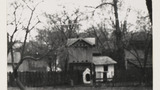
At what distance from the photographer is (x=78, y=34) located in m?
2.79

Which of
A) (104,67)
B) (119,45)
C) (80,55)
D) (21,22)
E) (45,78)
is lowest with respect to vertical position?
(45,78)

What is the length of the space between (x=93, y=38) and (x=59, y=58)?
436mm

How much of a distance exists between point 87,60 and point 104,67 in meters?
0.20

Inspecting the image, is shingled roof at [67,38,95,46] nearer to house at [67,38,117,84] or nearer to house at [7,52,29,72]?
house at [67,38,117,84]

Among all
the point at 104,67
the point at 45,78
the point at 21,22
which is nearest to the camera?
the point at 104,67

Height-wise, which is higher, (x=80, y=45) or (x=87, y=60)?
(x=80, y=45)

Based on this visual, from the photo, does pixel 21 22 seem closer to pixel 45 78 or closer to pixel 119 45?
pixel 45 78

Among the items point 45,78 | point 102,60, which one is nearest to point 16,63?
point 45,78

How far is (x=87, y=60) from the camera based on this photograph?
2695 millimetres

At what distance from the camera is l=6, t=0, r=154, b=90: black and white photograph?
8.87 feet

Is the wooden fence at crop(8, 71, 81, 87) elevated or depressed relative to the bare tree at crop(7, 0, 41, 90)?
depressed

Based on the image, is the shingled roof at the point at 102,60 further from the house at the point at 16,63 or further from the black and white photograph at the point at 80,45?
the house at the point at 16,63

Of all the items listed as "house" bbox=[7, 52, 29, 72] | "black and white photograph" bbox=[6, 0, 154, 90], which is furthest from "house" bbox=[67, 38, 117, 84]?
"house" bbox=[7, 52, 29, 72]

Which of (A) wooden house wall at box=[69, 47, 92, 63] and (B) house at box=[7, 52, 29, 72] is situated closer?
(A) wooden house wall at box=[69, 47, 92, 63]
